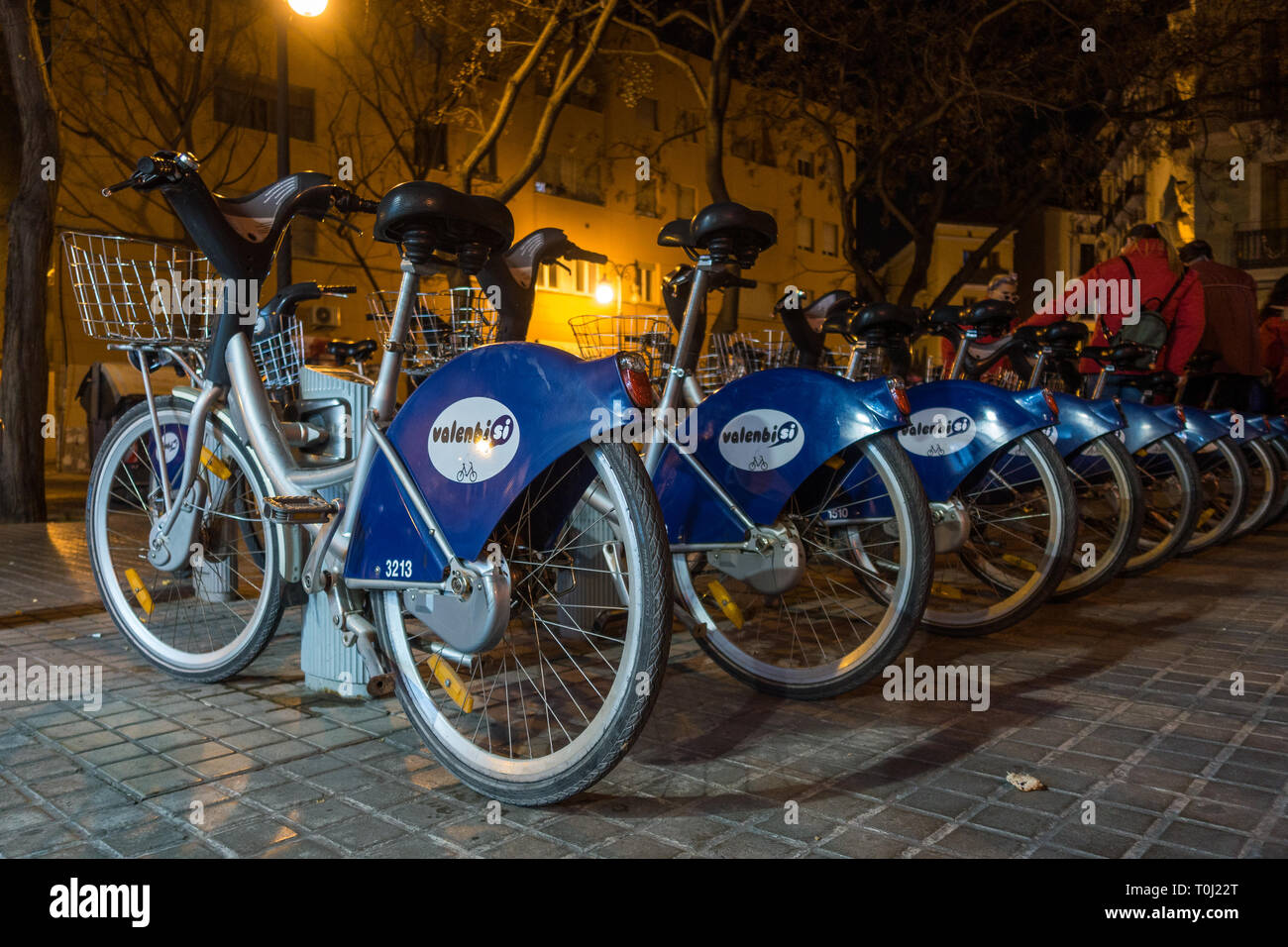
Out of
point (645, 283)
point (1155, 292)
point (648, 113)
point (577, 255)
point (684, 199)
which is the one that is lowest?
point (577, 255)

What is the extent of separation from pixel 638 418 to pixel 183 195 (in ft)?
6.74

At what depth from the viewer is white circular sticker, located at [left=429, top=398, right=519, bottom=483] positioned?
2.87 metres

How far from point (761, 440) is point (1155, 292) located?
5.52m

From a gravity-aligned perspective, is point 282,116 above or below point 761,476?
above

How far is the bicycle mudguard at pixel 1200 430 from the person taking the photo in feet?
25.2

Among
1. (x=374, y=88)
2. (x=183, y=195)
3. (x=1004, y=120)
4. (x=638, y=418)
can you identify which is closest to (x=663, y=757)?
(x=638, y=418)

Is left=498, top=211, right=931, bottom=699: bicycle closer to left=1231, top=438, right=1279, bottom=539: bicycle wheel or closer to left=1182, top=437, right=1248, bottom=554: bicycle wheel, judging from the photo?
left=1182, top=437, right=1248, bottom=554: bicycle wheel

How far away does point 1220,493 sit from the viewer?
8516 mm

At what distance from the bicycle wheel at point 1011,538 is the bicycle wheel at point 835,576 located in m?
0.38

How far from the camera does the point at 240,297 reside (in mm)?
3877

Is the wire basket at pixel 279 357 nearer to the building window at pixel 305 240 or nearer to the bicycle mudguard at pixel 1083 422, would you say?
the bicycle mudguard at pixel 1083 422

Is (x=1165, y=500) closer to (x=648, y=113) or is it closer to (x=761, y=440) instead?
(x=761, y=440)

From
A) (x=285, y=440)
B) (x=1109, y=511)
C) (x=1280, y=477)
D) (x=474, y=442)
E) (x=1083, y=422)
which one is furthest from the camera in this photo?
(x=1280, y=477)
